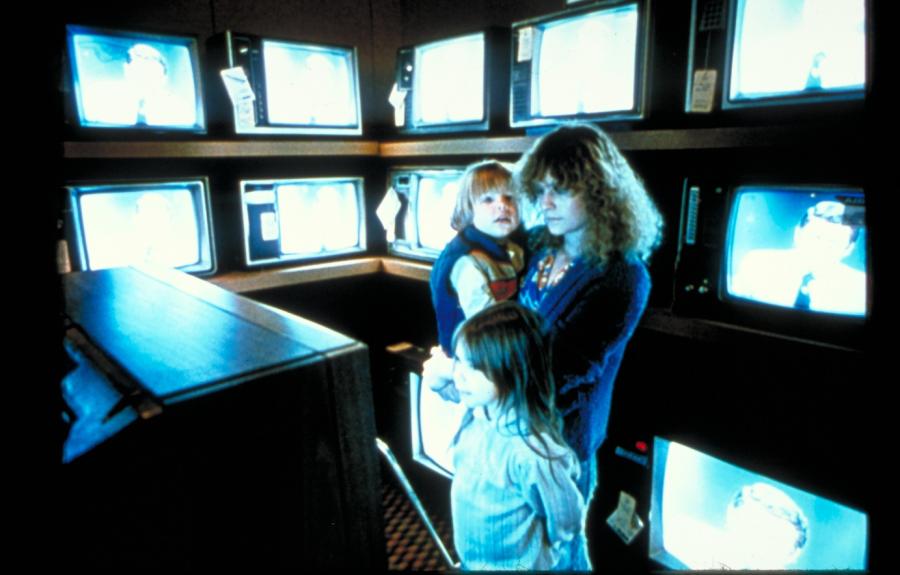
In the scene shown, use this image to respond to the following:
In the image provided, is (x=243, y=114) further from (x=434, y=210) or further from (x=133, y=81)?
(x=434, y=210)

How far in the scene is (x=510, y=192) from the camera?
2107 millimetres

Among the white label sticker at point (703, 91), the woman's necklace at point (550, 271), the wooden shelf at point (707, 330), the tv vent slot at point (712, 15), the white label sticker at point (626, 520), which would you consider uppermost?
the tv vent slot at point (712, 15)

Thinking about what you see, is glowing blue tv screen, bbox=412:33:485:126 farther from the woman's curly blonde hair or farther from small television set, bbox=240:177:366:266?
the woman's curly blonde hair

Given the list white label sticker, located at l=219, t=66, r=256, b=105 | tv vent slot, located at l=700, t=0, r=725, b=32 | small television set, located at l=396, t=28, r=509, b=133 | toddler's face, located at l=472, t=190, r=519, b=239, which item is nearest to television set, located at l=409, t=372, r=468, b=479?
toddler's face, located at l=472, t=190, r=519, b=239

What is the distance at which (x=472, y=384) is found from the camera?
159cm

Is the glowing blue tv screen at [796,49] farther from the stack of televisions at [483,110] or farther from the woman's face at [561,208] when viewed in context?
the woman's face at [561,208]

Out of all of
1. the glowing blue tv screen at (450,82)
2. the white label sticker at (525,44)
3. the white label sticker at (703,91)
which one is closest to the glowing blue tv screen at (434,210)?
the glowing blue tv screen at (450,82)

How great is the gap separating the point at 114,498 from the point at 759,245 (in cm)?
162

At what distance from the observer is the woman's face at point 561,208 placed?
67.5 inches

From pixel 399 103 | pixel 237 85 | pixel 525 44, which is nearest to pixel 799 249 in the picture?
pixel 525 44

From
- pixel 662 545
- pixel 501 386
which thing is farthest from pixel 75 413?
pixel 662 545

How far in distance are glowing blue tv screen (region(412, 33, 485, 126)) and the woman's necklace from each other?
785mm

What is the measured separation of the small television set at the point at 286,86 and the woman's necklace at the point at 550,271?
1317 mm

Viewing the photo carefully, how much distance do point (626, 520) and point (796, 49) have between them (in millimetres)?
1559
